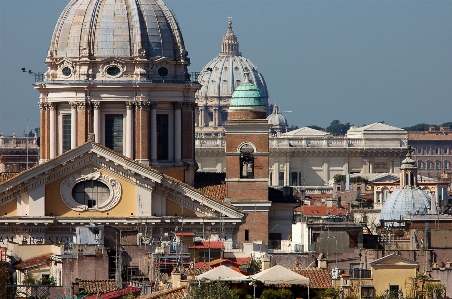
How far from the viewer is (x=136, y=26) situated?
89.2m

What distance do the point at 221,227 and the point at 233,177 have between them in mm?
5614

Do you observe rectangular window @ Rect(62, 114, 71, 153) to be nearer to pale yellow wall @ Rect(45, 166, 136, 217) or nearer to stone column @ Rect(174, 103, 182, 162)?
stone column @ Rect(174, 103, 182, 162)

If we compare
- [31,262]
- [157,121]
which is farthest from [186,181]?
[31,262]

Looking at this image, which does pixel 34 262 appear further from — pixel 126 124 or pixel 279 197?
pixel 126 124

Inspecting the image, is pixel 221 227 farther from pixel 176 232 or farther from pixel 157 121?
pixel 157 121

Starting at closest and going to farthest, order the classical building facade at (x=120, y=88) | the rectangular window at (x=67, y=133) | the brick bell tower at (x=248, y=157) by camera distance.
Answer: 1. the brick bell tower at (x=248, y=157)
2. the classical building facade at (x=120, y=88)
3. the rectangular window at (x=67, y=133)

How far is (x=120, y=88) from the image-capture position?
291 feet

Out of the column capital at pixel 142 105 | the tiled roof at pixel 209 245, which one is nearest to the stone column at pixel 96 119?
the column capital at pixel 142 105

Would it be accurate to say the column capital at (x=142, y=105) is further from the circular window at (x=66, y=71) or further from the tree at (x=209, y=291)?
the tree at (x=209, y=291)

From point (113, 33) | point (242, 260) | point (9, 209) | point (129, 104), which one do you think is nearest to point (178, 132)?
point (129, 104)

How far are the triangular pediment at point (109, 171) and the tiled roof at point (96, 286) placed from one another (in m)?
22.8

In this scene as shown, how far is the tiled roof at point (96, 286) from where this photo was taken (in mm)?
56606

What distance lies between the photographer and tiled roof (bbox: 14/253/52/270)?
63.5 metres

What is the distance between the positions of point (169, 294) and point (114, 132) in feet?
121
